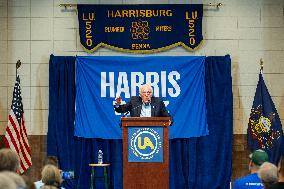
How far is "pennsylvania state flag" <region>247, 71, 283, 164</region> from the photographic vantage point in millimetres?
10281

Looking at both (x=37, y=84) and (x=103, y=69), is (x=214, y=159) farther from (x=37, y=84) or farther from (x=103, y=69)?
(x=37, y=84)

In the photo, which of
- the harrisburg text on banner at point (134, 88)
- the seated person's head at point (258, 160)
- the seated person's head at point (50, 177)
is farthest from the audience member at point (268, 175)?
the harrisburg text on banner at point (134, 88)

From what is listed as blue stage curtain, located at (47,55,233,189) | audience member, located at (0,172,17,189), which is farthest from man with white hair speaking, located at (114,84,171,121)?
audience member, located at (0,172,17,189)

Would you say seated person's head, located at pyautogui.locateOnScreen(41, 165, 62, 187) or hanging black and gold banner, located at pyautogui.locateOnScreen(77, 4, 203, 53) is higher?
hanging black and gold banner, located at pyautogui.locateOnScreen(77, 4, 203, 53)

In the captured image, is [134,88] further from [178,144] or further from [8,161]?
[8,161]

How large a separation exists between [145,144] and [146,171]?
1.00 feet

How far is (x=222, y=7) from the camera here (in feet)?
35.2

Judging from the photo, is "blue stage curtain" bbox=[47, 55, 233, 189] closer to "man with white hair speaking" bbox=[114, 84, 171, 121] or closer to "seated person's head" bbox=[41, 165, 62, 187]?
"man with white hair speaking" bbox=[114, 84, 171, 121]

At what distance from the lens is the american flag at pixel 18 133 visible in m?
10.1

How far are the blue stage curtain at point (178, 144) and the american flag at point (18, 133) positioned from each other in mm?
383

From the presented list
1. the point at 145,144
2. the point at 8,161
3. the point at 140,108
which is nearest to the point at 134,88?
the point at 140,108

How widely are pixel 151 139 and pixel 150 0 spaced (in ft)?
13.6

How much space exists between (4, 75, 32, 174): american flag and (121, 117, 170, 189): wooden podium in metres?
3.53

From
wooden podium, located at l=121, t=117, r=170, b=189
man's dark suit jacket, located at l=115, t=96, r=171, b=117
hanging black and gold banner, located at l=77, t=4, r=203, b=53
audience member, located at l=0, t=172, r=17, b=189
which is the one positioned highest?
hanging black and gold banner, located at l=77, t=4, r=203, b=53
